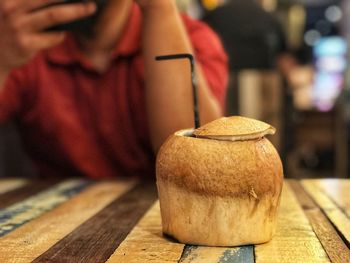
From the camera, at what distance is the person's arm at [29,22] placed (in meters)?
1.26

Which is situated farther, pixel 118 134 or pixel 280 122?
pixel 280 122

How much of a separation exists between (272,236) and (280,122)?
3.13 m

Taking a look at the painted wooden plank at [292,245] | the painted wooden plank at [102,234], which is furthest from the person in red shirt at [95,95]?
the painted wooden plank at [292,245]

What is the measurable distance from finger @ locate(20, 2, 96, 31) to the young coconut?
629 millimetres

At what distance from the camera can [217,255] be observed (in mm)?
689

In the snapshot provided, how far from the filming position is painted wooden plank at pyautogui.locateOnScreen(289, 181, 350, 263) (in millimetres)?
669

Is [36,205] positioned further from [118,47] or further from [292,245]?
[118,47]

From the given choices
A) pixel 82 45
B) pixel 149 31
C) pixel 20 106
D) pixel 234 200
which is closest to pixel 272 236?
pixel 234 200

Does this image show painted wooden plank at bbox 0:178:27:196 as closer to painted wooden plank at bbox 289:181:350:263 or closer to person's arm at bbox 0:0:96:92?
person's arm at bbox 0:0:96:92

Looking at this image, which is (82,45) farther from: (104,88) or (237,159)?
(237,159)

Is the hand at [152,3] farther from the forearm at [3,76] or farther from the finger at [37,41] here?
the forearm at [3,76]

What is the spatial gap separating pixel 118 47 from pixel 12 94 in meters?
0.36

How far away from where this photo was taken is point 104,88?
5.26 feet

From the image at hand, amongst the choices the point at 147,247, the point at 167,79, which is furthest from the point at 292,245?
the point at 167,79
